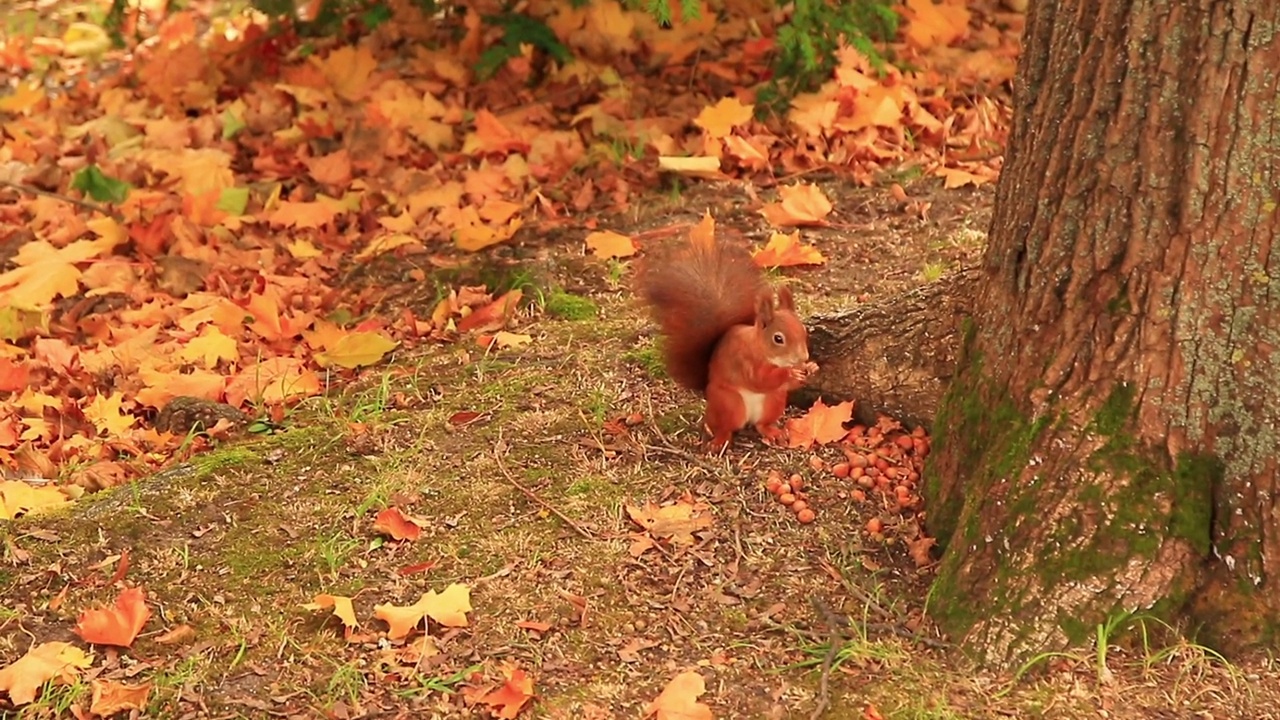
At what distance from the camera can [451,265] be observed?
4355 mm

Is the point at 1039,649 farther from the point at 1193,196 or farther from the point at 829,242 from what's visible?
the point at 829,242

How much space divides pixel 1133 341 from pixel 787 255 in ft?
5.12

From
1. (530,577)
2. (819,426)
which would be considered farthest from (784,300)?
(530,577)

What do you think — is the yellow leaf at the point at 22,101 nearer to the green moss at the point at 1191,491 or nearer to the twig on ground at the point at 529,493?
the twig on ground at the point at 529,493

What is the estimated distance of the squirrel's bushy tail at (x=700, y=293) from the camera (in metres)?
3.21

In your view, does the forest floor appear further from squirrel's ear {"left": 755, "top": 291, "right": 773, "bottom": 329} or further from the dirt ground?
squirrel's ear {"left": 755, "top": 291, "right": 773, "bottom": 329}

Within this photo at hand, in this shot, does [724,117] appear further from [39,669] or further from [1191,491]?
[39,669]

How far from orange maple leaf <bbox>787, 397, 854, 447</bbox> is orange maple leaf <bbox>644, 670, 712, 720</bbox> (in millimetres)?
813

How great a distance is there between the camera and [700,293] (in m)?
3.22

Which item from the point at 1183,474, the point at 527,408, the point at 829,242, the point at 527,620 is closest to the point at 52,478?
the point at 527,408

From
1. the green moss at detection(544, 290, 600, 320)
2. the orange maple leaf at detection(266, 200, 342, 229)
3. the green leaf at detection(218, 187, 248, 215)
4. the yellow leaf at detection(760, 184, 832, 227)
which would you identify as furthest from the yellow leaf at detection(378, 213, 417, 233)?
Result: the yellow leaf at detection(760, 184, 832, 227)

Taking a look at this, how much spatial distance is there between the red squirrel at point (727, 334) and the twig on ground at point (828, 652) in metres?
0.54

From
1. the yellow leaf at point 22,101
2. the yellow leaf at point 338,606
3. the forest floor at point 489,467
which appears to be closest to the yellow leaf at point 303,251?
the forest floor at point 489,467

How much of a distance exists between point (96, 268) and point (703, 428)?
225 centimetres
